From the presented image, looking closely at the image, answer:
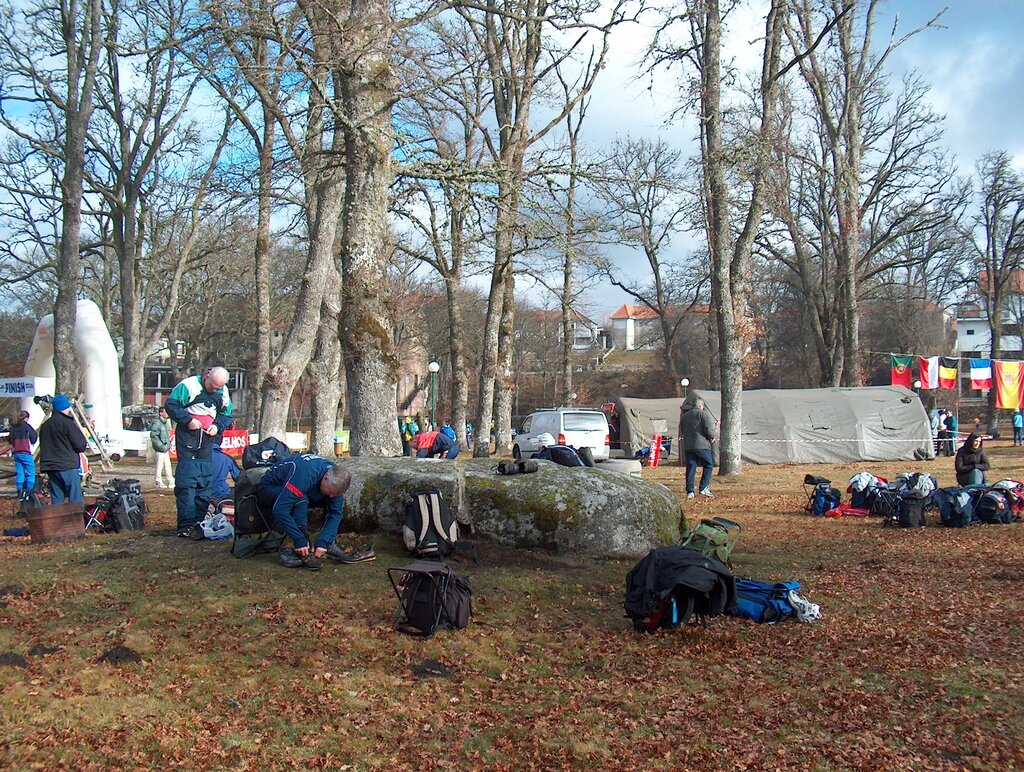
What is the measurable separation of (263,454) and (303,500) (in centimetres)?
323

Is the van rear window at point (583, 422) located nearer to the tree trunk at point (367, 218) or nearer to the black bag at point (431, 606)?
the tree trunk at point (367, 218)

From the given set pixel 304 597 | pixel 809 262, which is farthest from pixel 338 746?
pixel 809 262

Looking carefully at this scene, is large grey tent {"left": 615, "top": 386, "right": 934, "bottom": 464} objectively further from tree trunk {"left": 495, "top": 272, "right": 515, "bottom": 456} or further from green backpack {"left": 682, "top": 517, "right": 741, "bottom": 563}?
green backpack {"left": 682, "top": 517, "right": 741, "bottom": 563}

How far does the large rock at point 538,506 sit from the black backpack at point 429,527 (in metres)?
0.39

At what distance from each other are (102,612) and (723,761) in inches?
173

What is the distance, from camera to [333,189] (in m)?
14.5

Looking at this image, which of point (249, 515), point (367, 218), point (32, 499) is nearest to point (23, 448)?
point (32, 499)

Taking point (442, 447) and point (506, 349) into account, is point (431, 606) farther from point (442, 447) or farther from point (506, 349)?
point (506, 349)

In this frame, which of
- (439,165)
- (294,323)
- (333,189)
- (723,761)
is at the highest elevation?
(333,189)

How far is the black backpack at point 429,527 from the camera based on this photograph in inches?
285

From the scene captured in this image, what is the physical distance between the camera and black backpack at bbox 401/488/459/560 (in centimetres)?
723

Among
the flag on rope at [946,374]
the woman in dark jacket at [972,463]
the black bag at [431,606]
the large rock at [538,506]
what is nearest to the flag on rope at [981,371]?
the flag on rope at [946,374]

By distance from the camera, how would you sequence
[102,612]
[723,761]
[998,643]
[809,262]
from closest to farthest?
1. [723,761]
2. [998,643]
3. [102,612]
4. [809,262]

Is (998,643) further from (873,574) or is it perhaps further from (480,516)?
(480,516)
